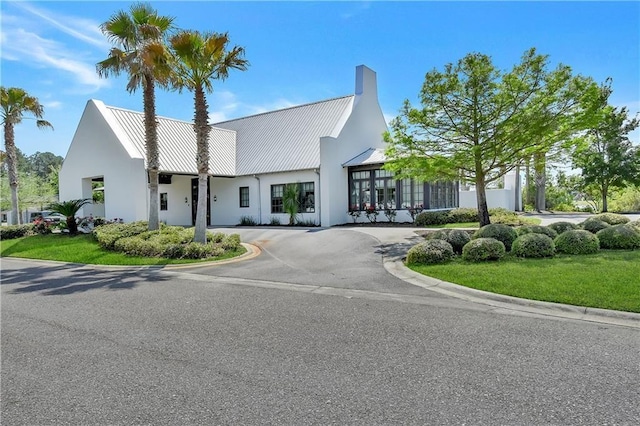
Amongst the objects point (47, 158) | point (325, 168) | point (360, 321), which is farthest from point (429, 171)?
point (47, 158)

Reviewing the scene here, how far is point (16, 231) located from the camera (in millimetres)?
20938

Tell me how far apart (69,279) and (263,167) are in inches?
567

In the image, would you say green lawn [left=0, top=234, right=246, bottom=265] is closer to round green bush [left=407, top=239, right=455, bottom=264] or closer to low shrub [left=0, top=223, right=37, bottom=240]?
low shrub [left=0, top=223, right=37, bottom=240]

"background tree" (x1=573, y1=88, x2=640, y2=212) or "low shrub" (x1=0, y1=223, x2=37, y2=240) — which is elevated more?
"background tree" (x1=573, y1=88, x2=640, y2=212)

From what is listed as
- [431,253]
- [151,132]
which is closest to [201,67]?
[151,132]

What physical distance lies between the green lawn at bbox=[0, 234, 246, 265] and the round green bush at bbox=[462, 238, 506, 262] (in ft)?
24.3

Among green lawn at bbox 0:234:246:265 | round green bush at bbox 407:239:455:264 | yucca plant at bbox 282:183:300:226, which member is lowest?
green lawn at bbox 0:234:246:265

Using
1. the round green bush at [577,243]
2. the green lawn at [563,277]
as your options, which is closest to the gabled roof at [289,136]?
the round green bush at [577,243]

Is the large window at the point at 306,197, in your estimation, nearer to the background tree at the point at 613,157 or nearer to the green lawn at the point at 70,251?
the green lawn at the point at 70,251

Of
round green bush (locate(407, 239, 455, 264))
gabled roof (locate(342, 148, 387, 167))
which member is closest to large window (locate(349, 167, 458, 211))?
gabled roof (locate(342, 148, 387, 167))

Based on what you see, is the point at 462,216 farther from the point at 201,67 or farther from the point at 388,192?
the point at 201,67

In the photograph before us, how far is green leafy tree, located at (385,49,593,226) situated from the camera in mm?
13164

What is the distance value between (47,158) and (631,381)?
122 meters

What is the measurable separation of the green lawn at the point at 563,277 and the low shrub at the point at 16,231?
69.0 ft
